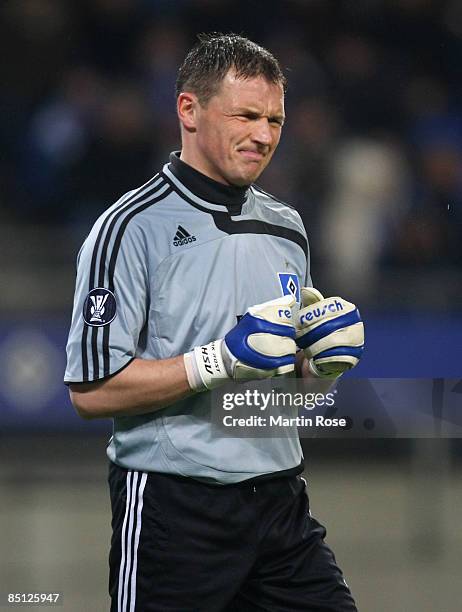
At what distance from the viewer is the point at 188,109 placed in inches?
75.7

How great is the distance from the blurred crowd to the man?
255 centimetres

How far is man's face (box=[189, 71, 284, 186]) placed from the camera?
1.85 metres

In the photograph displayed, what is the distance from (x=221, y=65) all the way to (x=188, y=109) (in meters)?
0.11

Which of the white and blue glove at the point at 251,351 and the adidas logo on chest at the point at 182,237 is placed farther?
the adidas logo on chest at the point at 182,237

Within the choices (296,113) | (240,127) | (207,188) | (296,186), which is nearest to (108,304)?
(207,188)

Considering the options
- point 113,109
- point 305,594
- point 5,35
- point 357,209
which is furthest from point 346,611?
point 5,35

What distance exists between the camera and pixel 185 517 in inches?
70.4

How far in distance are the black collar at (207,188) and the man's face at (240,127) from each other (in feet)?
0.08

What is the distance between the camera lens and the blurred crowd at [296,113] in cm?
457

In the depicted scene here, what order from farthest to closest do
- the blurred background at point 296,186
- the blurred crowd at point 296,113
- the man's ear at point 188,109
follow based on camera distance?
the blurred crowd at point 296,113 < the blurred background at point 296,186 < the man's ear at point 188,109

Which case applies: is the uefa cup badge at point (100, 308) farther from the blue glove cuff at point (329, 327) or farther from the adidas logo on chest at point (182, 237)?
the blue glove cuff at point (329, 327)

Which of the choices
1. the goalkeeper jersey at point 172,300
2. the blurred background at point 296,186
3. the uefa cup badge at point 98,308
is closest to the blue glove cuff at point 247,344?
the goalkeeper jersey at point 172,300

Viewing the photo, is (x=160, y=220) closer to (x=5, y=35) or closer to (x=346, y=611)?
(x=346, y=611)

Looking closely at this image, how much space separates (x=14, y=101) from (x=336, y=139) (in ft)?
4.83
